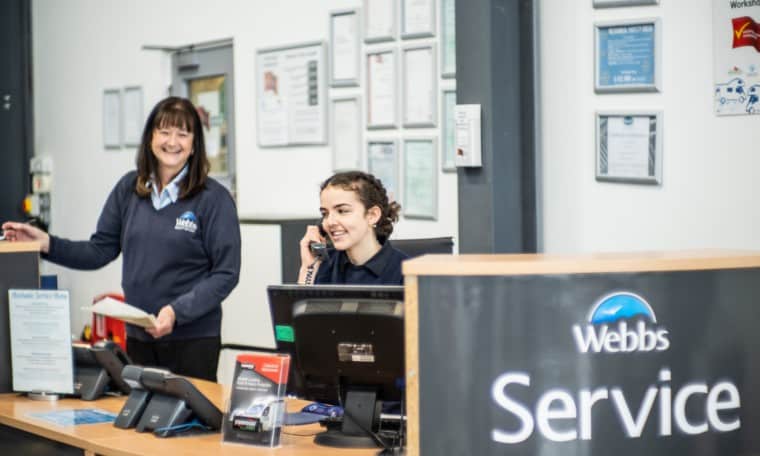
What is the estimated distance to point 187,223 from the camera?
4023 millimetres

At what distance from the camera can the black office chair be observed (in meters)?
4.27

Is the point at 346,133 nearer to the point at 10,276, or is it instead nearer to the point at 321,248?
the point at 321,248

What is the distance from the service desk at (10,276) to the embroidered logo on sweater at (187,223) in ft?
1.75

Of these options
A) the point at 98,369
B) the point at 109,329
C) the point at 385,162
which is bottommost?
the point at 109,329

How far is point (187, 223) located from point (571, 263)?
184 centimetres

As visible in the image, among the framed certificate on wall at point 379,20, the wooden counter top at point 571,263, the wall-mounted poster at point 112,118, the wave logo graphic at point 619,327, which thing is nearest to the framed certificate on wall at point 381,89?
the framed certificate on wall at point 379,20

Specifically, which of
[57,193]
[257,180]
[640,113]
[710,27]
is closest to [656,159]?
[640,113]

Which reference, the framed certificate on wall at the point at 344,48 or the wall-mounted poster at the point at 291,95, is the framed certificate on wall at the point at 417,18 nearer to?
the framed certificate on wall at the point at 344,48

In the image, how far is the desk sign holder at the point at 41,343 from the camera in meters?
3.79

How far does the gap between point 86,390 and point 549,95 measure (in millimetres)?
2170

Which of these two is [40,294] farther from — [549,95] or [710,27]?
[710,27]

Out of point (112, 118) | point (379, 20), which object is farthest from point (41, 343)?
point (112, 118)

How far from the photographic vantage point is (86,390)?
3826mm

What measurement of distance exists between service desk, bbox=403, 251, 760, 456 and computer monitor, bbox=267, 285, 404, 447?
13.4 inches
